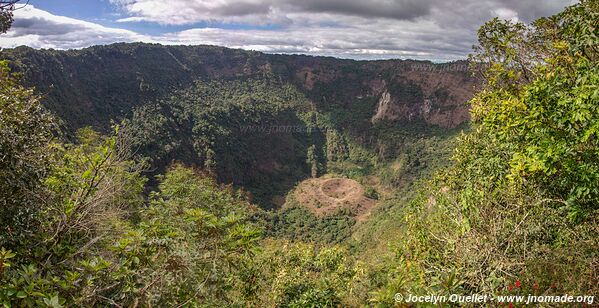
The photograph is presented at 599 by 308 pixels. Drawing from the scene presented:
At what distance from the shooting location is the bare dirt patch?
64062 mm

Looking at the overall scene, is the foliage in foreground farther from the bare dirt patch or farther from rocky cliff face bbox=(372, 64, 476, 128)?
rocky cliff face bbox=(372, 64, 476, 128)

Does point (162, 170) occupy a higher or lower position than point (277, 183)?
higher

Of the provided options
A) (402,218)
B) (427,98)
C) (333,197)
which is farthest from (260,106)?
(402,218)

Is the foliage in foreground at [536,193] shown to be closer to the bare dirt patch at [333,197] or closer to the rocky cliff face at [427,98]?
the bare dirt patch at [333,197]

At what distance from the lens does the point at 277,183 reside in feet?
260

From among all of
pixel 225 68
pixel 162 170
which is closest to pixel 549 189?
pixel 162 170

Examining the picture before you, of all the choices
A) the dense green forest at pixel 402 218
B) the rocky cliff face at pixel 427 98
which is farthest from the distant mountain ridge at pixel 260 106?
the dense green forest at pixel 402 218

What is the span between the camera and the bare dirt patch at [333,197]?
64.1m

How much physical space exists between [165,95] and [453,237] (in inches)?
3280

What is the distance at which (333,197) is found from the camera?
70438 millimetres

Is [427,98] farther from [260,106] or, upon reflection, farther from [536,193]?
[536,193]

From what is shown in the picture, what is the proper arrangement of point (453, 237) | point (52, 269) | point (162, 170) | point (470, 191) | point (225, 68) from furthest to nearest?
point (225, 68)
point (162, 170)
point (470, 191)
point (453, 237)
point (52, 269)

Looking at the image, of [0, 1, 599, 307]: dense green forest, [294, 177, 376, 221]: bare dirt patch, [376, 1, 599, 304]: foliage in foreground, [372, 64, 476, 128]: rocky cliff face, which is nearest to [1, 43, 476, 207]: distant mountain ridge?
[372, 64, 476, 128]: rocky cliff face

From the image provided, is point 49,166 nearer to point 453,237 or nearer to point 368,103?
point 453,237
